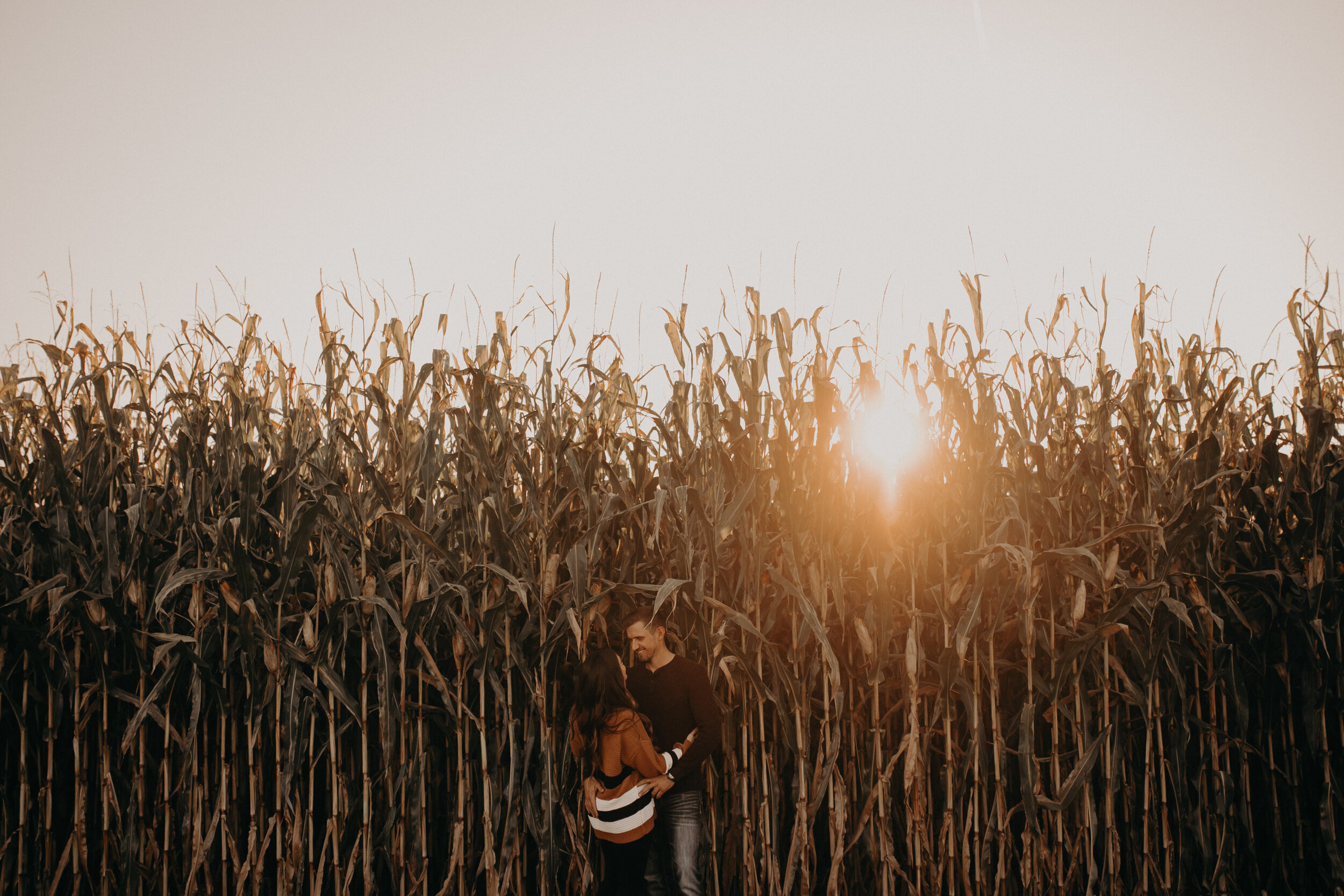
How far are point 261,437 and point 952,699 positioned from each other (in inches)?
134

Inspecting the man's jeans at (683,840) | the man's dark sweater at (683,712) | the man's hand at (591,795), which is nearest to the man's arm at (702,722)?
the man's dark sweater at (683,712)

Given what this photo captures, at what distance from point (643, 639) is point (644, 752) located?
0.44 meters

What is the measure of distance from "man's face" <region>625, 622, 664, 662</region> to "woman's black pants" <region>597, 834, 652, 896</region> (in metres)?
0.72

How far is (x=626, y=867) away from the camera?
319 centimetres

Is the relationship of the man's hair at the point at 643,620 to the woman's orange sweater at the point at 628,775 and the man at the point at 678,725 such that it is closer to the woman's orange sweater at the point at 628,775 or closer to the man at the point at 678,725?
the man at the point at 678,725

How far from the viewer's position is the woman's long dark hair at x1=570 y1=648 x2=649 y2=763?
10.4ft

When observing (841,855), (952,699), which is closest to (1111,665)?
(952,699)

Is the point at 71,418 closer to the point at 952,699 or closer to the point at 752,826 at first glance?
the point at 752,826

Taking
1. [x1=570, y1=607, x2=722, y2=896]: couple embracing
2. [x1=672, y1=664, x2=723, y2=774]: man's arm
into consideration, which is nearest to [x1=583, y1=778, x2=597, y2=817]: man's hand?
[x1=570, y1=607, x2=722, y2=896]: couple embracing

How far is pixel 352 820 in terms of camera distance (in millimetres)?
3754

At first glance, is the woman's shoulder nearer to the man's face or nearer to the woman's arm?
the woman's arm

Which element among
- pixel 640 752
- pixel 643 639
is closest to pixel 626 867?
pixel 640 752

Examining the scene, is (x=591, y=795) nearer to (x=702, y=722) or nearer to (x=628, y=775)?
(x=628, y=775)

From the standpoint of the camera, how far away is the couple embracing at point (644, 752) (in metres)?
3.17
